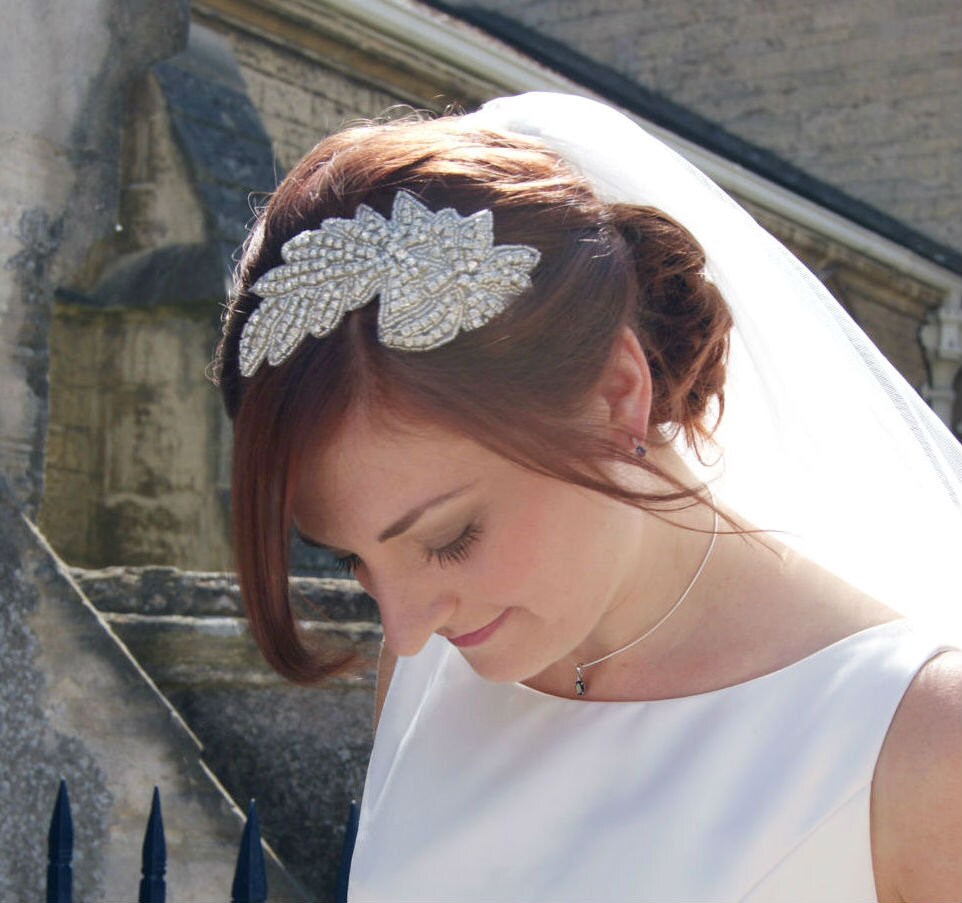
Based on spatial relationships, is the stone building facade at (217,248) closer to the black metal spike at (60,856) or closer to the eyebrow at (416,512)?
the black metal spike at (60,856)

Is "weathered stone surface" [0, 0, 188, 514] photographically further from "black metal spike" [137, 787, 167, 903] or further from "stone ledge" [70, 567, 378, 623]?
"black metal spike" [137, 787, 167, 903]

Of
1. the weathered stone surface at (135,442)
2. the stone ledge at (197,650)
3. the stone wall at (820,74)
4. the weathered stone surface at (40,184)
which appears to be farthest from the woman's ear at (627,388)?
the stone wall at (820,74)

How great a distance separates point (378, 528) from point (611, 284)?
362 mm

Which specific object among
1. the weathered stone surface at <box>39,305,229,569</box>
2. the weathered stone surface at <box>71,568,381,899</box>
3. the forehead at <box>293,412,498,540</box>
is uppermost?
the forehead at <box>293,412,498,540</box>

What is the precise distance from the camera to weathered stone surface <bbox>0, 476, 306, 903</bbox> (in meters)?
2.33

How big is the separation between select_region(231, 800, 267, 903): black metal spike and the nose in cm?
74

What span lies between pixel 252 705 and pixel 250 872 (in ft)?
1.95

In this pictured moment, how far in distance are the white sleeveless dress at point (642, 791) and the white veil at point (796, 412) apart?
0.72 feet

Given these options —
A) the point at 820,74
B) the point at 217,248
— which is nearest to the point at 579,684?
the point at 217,248

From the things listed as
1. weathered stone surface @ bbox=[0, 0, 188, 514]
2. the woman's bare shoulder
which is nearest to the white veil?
the woman's bare shoulder

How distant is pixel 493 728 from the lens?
1.98 m

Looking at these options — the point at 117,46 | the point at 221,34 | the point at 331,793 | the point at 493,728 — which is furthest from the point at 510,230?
the point at 221,34

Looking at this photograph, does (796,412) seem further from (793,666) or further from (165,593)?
(165,593)

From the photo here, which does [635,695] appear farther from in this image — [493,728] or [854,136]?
[854,136]
